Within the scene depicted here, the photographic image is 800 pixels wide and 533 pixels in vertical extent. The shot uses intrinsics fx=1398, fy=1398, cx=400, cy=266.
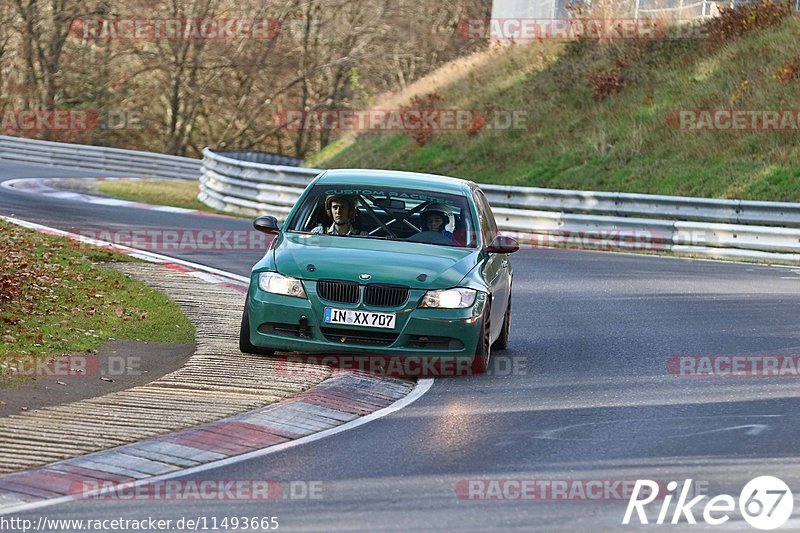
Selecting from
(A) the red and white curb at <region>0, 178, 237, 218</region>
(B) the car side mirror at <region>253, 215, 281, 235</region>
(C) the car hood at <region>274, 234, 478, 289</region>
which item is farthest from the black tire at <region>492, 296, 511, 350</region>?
(A) the red and white curb at <region>0, 178, 237, 218</region>

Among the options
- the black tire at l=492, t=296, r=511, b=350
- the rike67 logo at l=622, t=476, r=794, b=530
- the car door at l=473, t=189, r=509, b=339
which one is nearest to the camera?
the rike67 logo at l=622, t=476, r=794, b=530

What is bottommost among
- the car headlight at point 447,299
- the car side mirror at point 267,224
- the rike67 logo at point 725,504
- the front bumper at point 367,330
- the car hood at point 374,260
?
the rike67 logo at point 725,504

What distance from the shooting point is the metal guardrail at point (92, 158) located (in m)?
44.7

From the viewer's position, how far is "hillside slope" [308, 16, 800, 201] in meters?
31.2

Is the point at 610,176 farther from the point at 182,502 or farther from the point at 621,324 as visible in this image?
the point at 182,502

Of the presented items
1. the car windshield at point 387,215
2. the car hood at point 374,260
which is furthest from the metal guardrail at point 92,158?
Result: the car hood at point 374,260

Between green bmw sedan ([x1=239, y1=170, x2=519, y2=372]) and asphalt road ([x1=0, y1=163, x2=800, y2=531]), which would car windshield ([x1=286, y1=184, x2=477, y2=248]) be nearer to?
green bmw sedan ([x1=239, y1=170, x2=519, y2=372])

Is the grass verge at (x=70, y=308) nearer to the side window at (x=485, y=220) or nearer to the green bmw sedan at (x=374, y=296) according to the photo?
the green bmw sedan at (x=374, y=296)

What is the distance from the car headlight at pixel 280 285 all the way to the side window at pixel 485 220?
2012mm

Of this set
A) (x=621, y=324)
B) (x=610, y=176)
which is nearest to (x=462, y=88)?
(x=610, y=176)

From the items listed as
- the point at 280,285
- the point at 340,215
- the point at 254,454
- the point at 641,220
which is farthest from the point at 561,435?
the point at 641,220

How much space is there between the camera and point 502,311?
12719 mm

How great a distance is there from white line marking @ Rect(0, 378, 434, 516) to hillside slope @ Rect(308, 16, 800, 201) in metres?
19.7

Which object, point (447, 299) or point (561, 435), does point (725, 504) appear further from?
point (447, 299)
